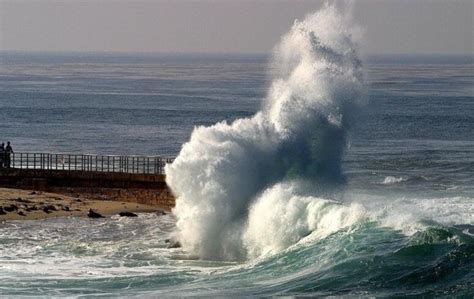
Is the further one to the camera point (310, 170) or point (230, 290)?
point (310, 170)

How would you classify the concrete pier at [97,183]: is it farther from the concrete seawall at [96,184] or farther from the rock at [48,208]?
the rock at [48,208]

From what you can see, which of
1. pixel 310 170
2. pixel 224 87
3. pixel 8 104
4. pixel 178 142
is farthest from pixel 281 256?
pixel 224 87

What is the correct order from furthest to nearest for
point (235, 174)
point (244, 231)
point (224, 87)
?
point (224, 87) < point (235, 174) < point (244, 231)

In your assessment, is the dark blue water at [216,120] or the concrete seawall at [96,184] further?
the dark blue water at [216,120]

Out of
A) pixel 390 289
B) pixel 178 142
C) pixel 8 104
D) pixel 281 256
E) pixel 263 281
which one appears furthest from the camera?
pixel 8 104

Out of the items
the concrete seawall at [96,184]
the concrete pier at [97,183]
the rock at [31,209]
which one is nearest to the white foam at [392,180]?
the concrete pier at [97,183]

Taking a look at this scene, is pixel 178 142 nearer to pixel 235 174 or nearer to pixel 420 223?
pixel 235 174
